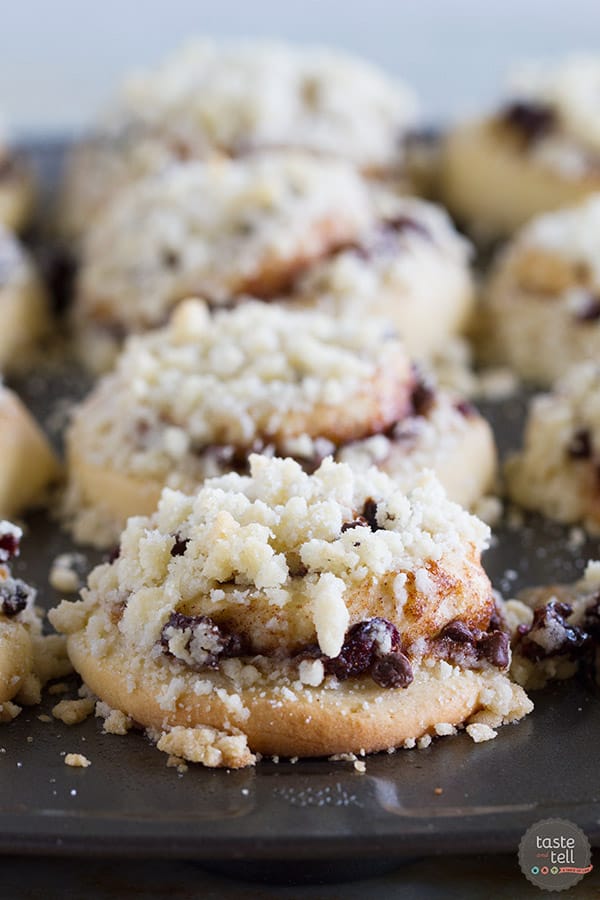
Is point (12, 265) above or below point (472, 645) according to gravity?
below

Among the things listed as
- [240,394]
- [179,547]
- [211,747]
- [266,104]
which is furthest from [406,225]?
[211,747]

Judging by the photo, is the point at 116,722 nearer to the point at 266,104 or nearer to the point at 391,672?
the point at 391,672

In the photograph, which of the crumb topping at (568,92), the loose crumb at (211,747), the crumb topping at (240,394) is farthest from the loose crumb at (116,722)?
the crumb topping at (568,92)

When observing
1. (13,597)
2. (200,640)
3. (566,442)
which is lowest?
(566,442)

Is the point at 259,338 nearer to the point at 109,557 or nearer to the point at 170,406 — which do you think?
the point at 170,406

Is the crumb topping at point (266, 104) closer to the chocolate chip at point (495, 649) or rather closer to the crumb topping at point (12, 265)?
the crumb topping at point (12, 265)

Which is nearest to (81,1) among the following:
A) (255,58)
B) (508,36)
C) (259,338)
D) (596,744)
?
(508,36)
